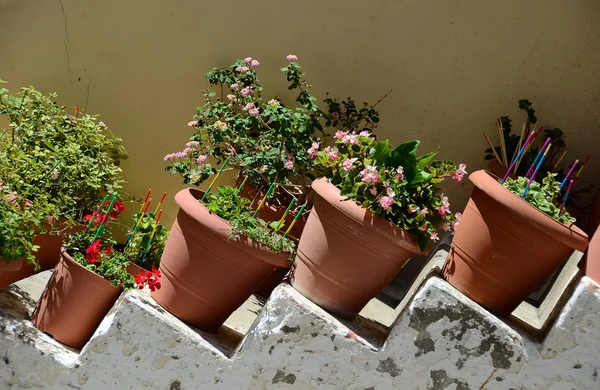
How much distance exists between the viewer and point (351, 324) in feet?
9.38

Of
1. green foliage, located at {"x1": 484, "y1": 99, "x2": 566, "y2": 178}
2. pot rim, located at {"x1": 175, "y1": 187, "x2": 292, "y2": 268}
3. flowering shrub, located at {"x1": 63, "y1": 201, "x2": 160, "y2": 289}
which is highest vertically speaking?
green foliage, located at {"x1": 484, "y1": 99, "x2": 566, "y2": 178}

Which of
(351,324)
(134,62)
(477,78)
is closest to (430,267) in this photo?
(351,324)

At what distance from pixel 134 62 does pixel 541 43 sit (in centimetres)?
208

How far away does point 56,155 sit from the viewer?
3.22 meters

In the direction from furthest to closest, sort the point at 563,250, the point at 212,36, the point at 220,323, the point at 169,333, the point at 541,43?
the point at 212,36, the point at 541,43, the point at 220,323, the point at 169,333, the point at 563,250

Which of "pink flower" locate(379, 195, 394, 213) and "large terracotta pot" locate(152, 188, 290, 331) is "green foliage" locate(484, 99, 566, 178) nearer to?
"pink flower" locate(379, 195, 394, 213)

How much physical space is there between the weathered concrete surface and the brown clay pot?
0.41 feet

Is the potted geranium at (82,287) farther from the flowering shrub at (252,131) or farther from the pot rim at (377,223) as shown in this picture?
the pot rim at (377,223)

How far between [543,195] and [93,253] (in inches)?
70.9

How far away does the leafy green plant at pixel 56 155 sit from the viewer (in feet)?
10.2

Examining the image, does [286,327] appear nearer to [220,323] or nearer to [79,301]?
[220,323]

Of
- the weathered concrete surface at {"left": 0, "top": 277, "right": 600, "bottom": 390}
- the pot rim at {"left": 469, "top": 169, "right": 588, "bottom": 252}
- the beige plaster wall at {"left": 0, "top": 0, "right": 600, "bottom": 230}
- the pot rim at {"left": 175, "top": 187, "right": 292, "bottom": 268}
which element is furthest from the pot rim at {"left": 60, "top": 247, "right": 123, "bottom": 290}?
the pot rim at {"left": 469, "top": 169, "right": 588, "bottom": 252}

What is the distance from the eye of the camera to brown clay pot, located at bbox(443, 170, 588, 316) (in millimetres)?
2613

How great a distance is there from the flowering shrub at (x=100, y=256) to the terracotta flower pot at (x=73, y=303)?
0.13 feet
